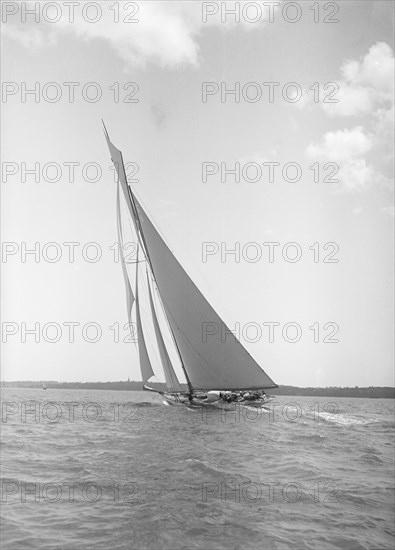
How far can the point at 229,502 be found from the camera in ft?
29.5

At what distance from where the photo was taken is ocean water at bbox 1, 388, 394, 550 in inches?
282

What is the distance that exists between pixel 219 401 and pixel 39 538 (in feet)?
89.9

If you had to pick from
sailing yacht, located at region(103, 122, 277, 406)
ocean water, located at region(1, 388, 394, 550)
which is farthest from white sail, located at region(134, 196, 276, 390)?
ocean water, located at region(1, 388, 394, 550)

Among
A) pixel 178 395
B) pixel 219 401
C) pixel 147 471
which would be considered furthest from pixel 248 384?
pixel 147 471

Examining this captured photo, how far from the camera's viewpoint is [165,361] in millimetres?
31344

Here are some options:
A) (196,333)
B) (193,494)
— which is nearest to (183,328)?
(196,333)

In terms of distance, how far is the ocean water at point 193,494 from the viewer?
717 cm

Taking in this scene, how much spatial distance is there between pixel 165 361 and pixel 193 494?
2197 centimetres

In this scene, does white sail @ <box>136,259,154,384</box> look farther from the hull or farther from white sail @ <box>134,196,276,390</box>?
the hull

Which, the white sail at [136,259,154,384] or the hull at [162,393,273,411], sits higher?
the white sail at [136,259,154,384]

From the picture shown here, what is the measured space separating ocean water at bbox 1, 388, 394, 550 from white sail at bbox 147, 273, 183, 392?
42.6 ft

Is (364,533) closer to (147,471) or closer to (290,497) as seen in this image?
(290,497)

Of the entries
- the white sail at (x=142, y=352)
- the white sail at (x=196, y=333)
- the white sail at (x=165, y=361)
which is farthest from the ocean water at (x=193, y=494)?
the white sail at (x=165, y=361)

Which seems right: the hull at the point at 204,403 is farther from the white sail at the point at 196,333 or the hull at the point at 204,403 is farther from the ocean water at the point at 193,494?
the ocean water at the point at 193,494
